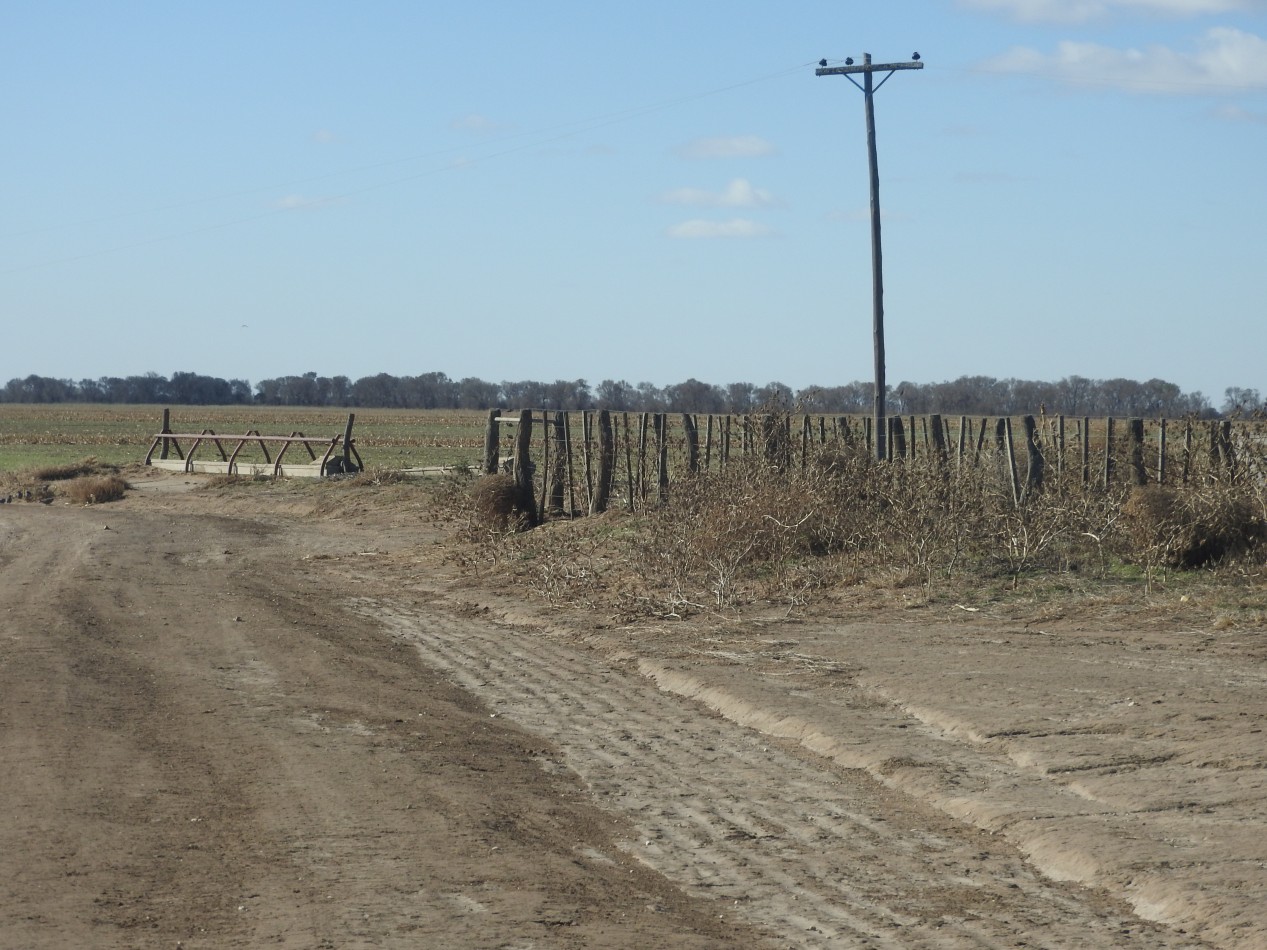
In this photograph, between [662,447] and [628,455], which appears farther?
[628,455]

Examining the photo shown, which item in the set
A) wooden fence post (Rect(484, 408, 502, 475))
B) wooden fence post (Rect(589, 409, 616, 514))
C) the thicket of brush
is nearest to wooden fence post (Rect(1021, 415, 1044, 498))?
the thicket of brush

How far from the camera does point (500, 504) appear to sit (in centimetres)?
2064

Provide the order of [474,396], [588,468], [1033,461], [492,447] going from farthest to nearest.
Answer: [474,396]
[492,447]
[588,468]
[1033,461]

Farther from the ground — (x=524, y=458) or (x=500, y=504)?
(x=524, y=458)

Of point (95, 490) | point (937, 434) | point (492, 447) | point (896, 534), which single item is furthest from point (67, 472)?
point (896, 534)

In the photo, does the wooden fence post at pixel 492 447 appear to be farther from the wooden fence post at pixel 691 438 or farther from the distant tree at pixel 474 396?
the distant tree at pixel 474 396

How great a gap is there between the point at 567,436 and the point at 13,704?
1338 centimetres

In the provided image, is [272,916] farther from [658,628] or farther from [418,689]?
[658,628]

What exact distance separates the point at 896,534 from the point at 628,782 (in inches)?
326

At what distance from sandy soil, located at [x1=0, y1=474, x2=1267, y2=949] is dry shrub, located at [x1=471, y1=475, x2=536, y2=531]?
23.5 ft

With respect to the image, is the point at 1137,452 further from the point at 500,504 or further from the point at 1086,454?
the point at 500,504

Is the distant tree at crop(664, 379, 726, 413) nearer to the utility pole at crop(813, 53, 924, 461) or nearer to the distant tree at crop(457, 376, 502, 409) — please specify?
the utility pole at crop(813, 53, 924, 461)

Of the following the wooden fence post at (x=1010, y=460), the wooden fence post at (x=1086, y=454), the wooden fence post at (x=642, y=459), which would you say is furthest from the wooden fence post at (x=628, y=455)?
the wooden fence post at (x=1086, y=454)

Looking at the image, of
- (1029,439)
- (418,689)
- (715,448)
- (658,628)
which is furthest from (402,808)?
(715,448)
